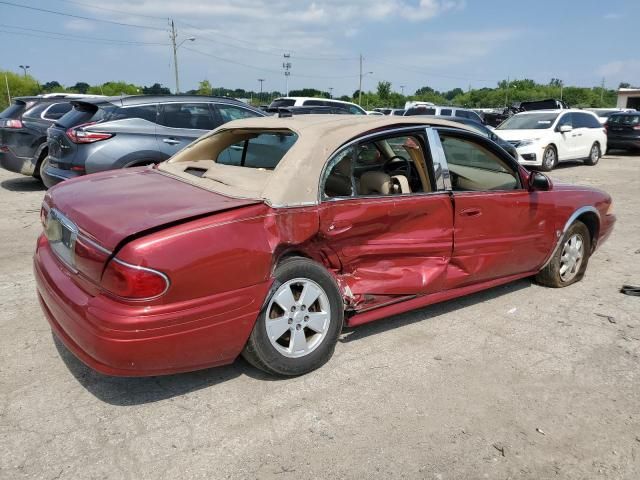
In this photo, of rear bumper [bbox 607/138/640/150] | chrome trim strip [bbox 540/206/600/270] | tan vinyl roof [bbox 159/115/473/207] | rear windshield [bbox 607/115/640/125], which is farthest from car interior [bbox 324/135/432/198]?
rear windshield [bbox 607/115/640/125]

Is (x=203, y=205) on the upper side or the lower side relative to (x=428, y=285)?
upper

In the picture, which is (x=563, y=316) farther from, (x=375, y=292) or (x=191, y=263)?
(x=191, y=263)

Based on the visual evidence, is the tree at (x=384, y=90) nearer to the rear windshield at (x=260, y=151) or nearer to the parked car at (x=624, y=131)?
the parked car at (x=624, y=131)

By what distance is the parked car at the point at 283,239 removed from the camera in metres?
2.65

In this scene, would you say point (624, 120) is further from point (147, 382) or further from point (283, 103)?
point (147, 382)

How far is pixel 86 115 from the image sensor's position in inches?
288

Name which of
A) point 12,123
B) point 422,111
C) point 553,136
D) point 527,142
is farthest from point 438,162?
point 422,111

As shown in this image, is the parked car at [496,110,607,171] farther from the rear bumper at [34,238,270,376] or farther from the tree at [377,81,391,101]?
Answer: the tree at [377,81,391,101]

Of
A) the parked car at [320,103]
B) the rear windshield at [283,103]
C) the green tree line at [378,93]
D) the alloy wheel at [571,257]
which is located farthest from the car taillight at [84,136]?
the green tree line at [378,93]

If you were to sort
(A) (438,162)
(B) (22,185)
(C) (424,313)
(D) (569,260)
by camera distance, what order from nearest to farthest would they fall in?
(A) (438,162), (C) (424,313), (D) (569,260), (B) (22,185)

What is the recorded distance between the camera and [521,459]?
2.59 m

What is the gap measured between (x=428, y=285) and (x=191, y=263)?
6.03ft

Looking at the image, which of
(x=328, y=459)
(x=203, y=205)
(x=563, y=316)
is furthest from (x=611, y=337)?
(x=203, y=205)

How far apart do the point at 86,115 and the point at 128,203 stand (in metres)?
5.01
